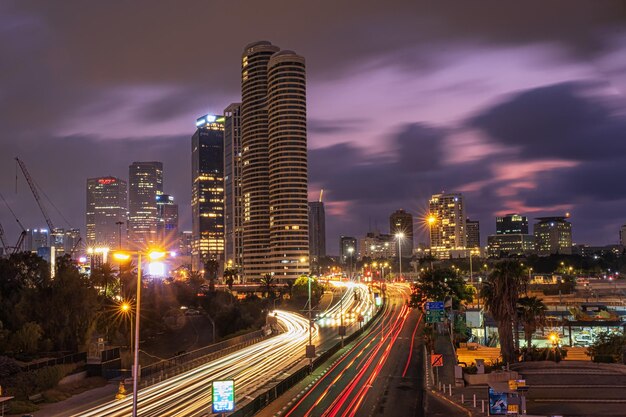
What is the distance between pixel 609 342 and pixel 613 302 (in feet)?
206

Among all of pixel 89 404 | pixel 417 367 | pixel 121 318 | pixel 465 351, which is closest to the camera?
pixel 89 404

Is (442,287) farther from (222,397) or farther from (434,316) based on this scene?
(222,397)

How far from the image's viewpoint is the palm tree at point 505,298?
52.3 metres

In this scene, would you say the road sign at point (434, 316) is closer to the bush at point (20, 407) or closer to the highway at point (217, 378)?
the highway at point (217, 378)

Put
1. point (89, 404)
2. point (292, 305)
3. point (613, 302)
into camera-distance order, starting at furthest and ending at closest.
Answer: point (292, 305), point (613, 302), point (89, 404)

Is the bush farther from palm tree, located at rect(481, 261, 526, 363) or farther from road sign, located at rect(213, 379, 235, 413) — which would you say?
palm tree, located at rect(481, 261, 526, 363)

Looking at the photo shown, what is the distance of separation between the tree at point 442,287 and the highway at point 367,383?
280 inches

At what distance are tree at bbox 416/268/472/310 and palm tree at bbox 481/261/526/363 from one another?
105 feet

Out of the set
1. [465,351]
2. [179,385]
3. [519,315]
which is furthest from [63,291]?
[519,315]

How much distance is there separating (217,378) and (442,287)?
43305 mm

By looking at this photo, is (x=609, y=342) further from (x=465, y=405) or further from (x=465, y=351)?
(x=465, y=405)

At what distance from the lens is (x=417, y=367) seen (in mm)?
58875

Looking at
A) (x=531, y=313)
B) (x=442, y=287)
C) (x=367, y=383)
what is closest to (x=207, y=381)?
(x=367, y=383)

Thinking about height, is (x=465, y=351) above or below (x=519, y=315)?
below
